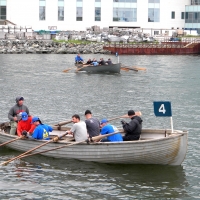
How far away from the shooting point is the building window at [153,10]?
126 m

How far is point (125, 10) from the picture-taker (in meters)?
125

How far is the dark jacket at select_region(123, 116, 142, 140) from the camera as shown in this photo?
2447 cm

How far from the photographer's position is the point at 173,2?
416 feet

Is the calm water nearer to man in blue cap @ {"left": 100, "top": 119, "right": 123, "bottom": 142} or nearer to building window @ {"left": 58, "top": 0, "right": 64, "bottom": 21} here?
man in blue cap @ {"left": 100, "top": 119, "right": 123, "bottom": 142}

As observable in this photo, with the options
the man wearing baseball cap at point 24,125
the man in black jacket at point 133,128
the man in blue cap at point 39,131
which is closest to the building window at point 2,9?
the man wearing baseball cap at point 24,125

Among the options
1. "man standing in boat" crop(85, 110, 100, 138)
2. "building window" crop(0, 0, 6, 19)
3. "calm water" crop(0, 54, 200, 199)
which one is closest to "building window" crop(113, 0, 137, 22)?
"building window" crop(0, 0, 6, 19)

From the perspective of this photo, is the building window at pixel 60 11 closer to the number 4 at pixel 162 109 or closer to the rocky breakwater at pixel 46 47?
the rocky breakwater at pixel 46 47

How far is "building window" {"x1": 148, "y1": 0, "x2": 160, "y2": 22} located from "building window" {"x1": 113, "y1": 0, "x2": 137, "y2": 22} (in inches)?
109

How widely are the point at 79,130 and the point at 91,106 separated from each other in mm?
16829

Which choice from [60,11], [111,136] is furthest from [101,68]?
[60,11]

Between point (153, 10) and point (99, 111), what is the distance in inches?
3503

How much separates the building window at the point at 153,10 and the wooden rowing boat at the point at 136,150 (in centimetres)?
10167

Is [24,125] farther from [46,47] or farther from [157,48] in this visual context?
[46,47]

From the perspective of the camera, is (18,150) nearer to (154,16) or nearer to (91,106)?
(91,106)
